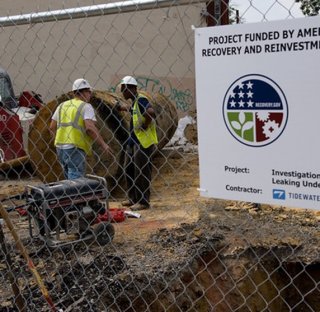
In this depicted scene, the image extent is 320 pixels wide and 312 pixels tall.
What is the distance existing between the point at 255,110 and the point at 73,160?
489cm

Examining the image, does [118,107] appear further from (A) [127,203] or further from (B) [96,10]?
(B) [96,10]

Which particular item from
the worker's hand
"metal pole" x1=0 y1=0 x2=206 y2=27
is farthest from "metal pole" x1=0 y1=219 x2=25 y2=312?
the worker's hand

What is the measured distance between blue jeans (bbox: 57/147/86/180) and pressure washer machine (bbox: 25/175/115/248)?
148 centimetres

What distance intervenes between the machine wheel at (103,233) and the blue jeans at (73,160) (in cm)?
153

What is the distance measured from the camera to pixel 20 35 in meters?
14.6

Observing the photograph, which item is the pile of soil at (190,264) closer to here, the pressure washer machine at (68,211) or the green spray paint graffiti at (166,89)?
the pressure washer machine at (68,211)

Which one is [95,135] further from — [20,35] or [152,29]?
[20,35]

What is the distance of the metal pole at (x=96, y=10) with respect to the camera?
273 centimetres

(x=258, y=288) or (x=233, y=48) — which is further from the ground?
(x=233, y=48)

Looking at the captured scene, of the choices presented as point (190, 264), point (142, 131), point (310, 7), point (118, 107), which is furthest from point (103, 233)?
point (310, 7)

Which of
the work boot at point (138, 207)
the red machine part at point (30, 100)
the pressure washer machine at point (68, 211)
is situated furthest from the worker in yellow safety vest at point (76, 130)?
the red machine part at point (30, 100)

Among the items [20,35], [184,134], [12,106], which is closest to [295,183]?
[184,134]

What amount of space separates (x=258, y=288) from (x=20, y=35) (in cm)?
1125

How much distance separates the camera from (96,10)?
3.02 m
